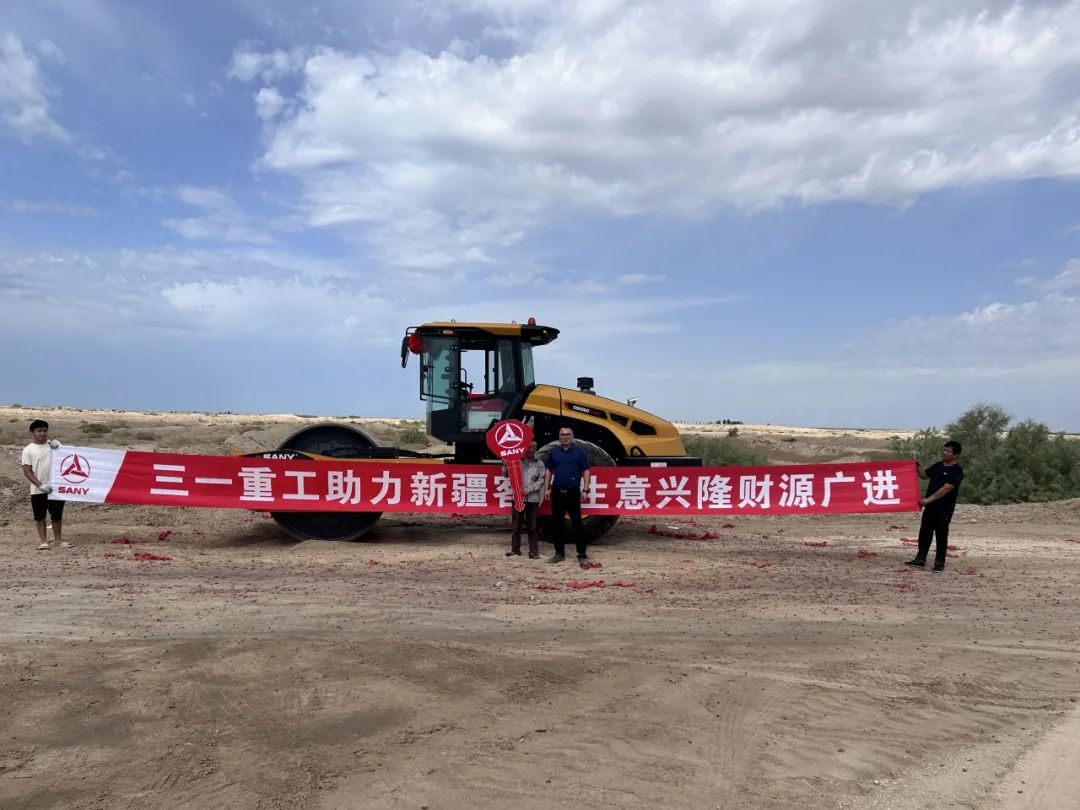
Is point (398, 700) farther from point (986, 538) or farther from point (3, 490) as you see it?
point (3, 490)

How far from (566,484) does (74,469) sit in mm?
6409

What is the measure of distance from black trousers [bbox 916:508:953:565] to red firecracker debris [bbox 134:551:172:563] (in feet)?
29.8

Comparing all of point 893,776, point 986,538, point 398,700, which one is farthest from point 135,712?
point 986,538

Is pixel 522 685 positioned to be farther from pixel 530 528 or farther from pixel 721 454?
pixel 721 454

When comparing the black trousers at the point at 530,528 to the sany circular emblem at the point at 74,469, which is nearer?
the black trousers at the point at 530,528

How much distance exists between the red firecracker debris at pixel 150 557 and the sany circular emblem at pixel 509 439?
411cm

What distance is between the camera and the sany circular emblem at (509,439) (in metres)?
10.4

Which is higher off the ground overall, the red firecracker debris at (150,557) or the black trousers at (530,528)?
the black trousers at (530,528)

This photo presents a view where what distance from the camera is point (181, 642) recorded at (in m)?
5.93

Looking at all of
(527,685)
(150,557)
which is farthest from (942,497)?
(150,557)

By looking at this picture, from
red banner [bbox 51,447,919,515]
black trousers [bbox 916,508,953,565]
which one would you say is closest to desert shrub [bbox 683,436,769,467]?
red banner [bbox 51,447,919,515]

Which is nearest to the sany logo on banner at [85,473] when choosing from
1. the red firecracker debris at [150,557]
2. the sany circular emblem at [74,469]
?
the sany circular emblem at [74,469]

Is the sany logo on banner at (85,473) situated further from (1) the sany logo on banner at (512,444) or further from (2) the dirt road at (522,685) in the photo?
(1) the sany logo on banner at (512,444)

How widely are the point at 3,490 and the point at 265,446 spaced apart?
12.0 metres
